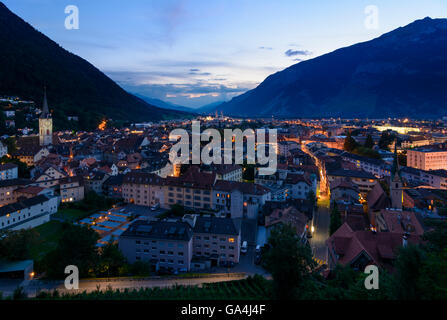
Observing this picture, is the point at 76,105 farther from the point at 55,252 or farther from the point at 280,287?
the point at 280,287

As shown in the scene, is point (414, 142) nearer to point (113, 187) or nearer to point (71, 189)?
point (113, 187)

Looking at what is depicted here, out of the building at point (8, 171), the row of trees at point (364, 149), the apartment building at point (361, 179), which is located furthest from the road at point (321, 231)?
the building at point (8, 171)

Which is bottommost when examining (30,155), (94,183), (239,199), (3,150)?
(239,199)

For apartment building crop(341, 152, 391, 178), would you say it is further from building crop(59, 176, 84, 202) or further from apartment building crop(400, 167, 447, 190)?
building crop(59, 176, 84, 202)

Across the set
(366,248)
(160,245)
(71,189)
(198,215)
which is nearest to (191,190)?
(198,215)

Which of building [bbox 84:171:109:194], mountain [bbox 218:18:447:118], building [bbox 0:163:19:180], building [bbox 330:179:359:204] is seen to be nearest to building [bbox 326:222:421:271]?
building [bbox 330:179:359:204]

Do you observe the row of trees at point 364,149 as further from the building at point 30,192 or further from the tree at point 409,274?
the building at point 30,192

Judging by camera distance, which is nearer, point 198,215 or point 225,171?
point 198,215
